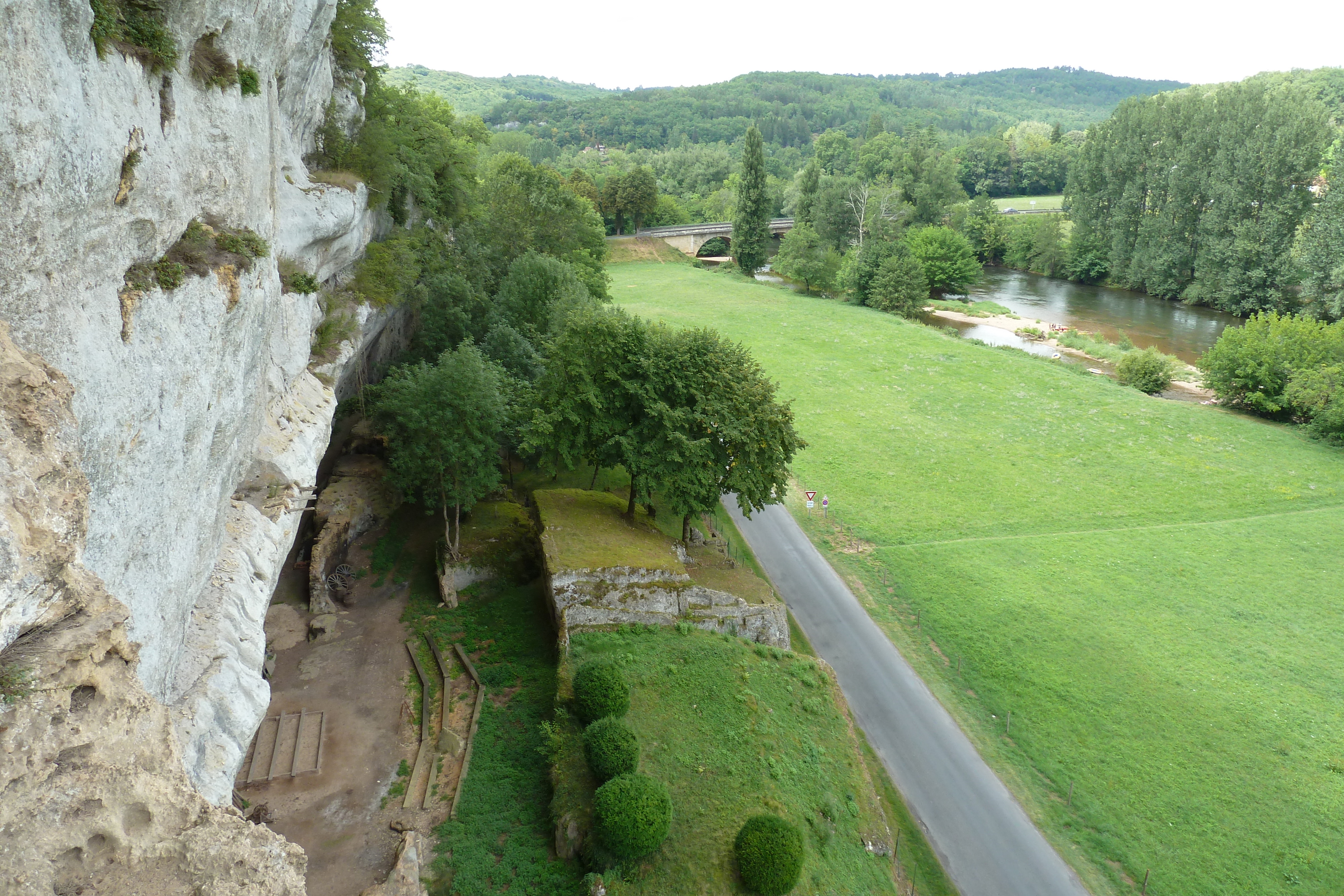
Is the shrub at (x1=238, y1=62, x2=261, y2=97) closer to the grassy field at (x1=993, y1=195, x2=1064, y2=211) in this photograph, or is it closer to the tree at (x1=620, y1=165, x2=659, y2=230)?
the tree at (x1=620, y1=165, x2=659, y2=230)

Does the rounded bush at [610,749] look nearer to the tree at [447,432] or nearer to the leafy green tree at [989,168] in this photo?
the tree at [447,432]

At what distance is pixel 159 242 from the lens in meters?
11.2

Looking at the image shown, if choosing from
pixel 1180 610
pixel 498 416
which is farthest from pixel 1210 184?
pixel 498 416

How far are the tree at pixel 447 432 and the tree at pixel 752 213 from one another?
64855 millimetres

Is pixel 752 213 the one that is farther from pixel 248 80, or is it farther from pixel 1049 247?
pixel 248 80

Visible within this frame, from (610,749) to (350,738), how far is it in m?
7.53

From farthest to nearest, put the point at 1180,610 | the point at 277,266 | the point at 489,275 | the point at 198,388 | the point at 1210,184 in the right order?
the point at 1210,184 → the point at 489,275 → the point at 1180,610 → the point at 277,266 → the point at 198,388

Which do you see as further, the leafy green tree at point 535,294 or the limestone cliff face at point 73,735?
the leafy green tree at point 535,294

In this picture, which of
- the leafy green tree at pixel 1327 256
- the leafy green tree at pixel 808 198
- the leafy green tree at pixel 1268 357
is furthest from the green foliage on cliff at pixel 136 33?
the leafy green tree at pixel 808 198

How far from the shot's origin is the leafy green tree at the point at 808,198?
91375 millimetres

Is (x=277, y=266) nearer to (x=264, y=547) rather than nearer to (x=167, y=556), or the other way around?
(x=264, y=547)

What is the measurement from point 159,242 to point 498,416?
705 inches

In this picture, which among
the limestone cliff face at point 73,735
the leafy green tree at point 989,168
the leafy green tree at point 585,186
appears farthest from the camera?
the leafy green tree at point 989,168

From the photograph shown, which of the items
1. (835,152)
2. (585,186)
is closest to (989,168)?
(835,152)
